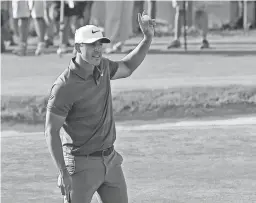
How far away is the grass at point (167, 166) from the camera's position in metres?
7.13

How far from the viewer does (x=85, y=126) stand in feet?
17.2

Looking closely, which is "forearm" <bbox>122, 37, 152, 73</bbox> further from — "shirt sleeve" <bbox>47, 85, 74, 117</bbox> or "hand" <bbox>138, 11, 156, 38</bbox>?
"shirt sleeve" <bbox>47, 85, 74, 117</bbox>

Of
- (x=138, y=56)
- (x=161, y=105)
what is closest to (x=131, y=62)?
(x=138, y=56)

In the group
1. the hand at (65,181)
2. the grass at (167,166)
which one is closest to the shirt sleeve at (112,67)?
the hand at (65,181)

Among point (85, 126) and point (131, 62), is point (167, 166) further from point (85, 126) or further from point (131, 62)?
point (85, 126)

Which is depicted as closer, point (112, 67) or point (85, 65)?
point (85, 65)

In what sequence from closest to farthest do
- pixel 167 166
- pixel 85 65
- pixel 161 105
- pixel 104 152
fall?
pixel 85 65 < pixel 104 152 < pixel 167 166 < pixel 161 105

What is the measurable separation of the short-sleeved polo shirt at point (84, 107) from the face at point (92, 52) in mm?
78

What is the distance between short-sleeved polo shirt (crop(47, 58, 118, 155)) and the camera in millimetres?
5148

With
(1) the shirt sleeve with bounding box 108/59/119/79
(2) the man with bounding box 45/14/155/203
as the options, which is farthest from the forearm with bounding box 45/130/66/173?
(1) the shirt sleeve with bounding box 108/59/119/79

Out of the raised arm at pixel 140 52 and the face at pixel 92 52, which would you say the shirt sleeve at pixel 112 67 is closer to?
the raised arm at pixel 140 52

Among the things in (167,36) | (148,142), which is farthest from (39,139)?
(167,36)

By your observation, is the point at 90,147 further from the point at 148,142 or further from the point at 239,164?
the point at 148,142

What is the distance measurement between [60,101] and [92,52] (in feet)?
1.03
